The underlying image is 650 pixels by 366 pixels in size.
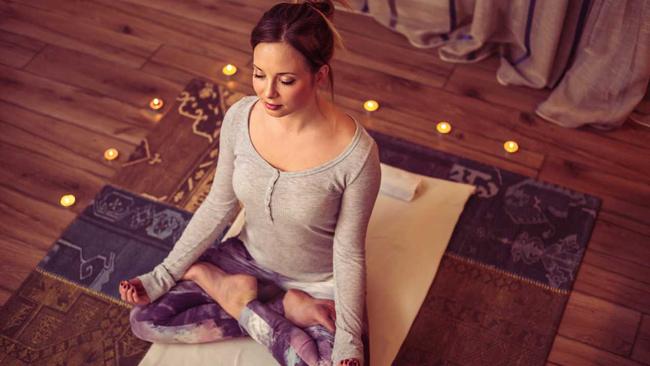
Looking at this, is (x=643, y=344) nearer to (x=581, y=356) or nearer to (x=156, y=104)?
(x=581, y=356)

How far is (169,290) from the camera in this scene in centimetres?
178

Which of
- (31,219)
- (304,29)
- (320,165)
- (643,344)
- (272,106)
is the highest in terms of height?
(304,29)

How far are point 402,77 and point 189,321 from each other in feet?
4.33

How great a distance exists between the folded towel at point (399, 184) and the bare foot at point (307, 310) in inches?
22.1

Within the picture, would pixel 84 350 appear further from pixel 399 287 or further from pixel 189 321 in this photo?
pixel 399 287

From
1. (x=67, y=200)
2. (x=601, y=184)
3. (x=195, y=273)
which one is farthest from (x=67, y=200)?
(x=601, y=184)

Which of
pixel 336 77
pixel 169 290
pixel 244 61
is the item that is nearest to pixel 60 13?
pixel 244 61

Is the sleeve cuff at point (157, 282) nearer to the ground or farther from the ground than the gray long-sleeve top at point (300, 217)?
nearer to the ground

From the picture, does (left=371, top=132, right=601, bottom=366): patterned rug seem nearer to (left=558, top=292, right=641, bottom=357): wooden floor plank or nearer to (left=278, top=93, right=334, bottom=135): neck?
(left=558, top=292, right=641, bottom=357): wooden floor plank

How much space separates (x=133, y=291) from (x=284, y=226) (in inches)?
16.5

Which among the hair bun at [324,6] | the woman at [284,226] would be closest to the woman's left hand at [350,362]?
the woman at [284,226]

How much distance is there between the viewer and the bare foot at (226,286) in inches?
68.9

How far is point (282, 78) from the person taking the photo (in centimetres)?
134

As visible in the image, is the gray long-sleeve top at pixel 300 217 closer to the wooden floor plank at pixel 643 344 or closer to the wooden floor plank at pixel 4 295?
the wooden floor plank at pixel 4 295
